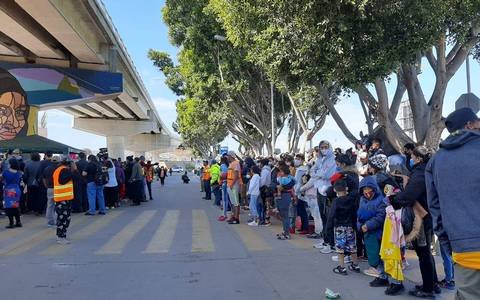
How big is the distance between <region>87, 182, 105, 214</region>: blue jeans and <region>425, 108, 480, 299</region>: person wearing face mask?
13.6 m

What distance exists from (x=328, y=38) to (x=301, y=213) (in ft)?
13.7

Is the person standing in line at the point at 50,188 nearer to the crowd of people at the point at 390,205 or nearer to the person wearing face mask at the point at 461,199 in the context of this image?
the crowd of people at the point at 390,205

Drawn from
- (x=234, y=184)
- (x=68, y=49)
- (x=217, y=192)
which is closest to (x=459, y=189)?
(x=234, y=184)

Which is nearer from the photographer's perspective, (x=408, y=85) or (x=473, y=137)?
(x=473, y=137)

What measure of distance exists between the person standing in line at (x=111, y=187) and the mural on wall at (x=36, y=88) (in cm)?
1064

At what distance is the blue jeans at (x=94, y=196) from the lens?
1611 centimetres

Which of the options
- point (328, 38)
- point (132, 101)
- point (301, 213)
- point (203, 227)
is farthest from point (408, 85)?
point (132, 101)

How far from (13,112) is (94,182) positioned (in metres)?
16.7

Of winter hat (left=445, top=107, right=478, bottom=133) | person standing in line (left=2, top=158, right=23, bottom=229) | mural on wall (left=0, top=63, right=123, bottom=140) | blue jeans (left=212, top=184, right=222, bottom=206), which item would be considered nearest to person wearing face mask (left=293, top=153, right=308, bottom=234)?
person standing in line (left=2, top=158, right=23, bottom=229)

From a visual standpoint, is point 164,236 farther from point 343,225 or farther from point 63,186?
point 343,225

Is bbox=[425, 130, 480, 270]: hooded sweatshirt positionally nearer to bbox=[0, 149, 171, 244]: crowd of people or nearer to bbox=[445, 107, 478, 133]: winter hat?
bbox=[445, 107, 478, 133]: winter hat

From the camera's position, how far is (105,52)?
1077 inches

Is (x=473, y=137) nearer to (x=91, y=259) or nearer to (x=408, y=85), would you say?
(x=91, y=259)

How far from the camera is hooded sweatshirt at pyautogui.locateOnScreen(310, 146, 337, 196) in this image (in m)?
9.91
